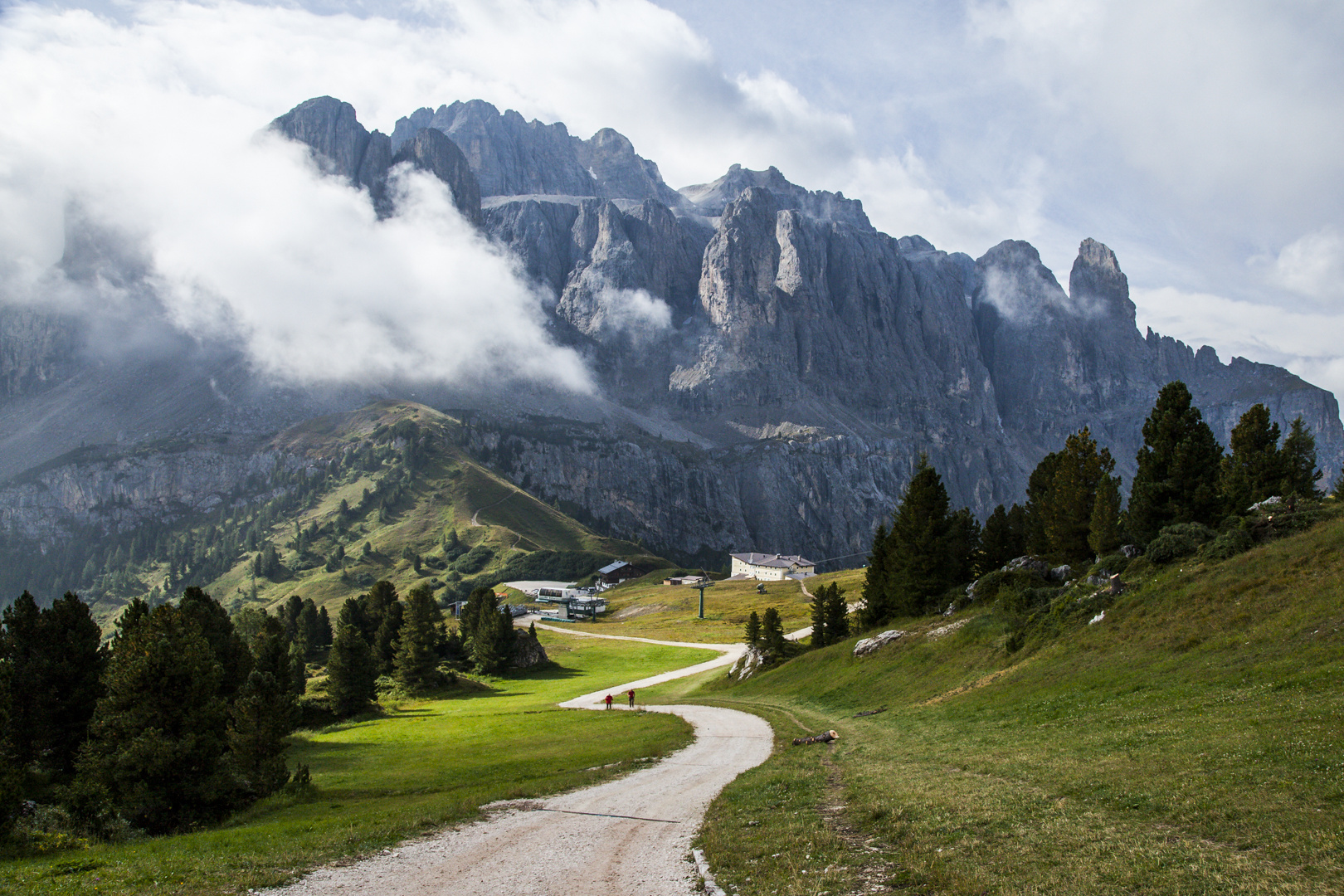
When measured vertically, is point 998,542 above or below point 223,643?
above

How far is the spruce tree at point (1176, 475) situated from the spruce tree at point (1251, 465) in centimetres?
182

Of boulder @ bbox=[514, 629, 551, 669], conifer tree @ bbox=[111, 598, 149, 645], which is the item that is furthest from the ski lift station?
conifer tree @ bbox=[111, 598, 149, 645]

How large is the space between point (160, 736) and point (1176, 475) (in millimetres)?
51886

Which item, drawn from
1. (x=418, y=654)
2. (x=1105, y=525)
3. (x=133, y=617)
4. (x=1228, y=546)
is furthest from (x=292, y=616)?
(x=1228, y=546)

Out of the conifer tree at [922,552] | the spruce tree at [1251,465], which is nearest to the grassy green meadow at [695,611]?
the conifer tree at [922,552]

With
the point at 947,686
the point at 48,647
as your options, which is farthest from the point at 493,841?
the point at 48,647

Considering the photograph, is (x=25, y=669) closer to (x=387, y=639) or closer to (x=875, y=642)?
(x=875, y=642)

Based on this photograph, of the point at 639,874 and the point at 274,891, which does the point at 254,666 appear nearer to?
the point at 274,891

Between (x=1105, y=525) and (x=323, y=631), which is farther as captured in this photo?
(x=323, y=631)

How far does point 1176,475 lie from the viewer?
43500mm

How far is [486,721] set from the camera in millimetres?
49031

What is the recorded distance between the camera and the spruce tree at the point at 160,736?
80.6 feet

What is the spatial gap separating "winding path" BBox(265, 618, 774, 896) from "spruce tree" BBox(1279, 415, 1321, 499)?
160 feet

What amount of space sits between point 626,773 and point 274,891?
1481 centimetres
